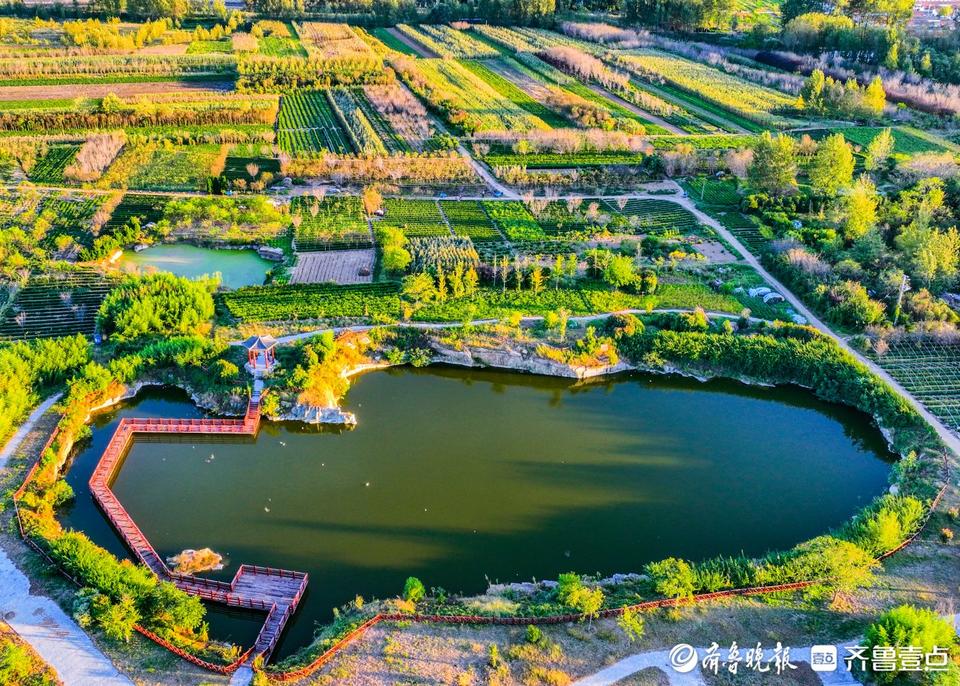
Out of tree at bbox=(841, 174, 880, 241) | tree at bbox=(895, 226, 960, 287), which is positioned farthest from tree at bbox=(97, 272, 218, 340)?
tree at bbox=(895, 226, 960, 287)

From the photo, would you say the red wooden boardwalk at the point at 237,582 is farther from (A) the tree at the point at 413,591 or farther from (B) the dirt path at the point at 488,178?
(B) the dirt path at the point at 488,178

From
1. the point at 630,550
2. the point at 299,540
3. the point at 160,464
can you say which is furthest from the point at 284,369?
the point at 630,550

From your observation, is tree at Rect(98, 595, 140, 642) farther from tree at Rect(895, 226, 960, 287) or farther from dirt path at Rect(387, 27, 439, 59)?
dirt path at Rect(387, 27, 439, 59)

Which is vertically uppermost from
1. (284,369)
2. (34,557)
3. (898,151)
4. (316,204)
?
(898,151)

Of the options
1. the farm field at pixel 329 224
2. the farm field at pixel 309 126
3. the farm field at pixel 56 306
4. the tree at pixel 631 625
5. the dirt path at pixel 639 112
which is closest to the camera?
the tree at pixel 631 625

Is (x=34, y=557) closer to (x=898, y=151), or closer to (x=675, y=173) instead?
(x=675, y=173)

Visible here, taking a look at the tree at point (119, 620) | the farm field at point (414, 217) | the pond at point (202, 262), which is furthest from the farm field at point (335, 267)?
the tree at point (119, 620)
